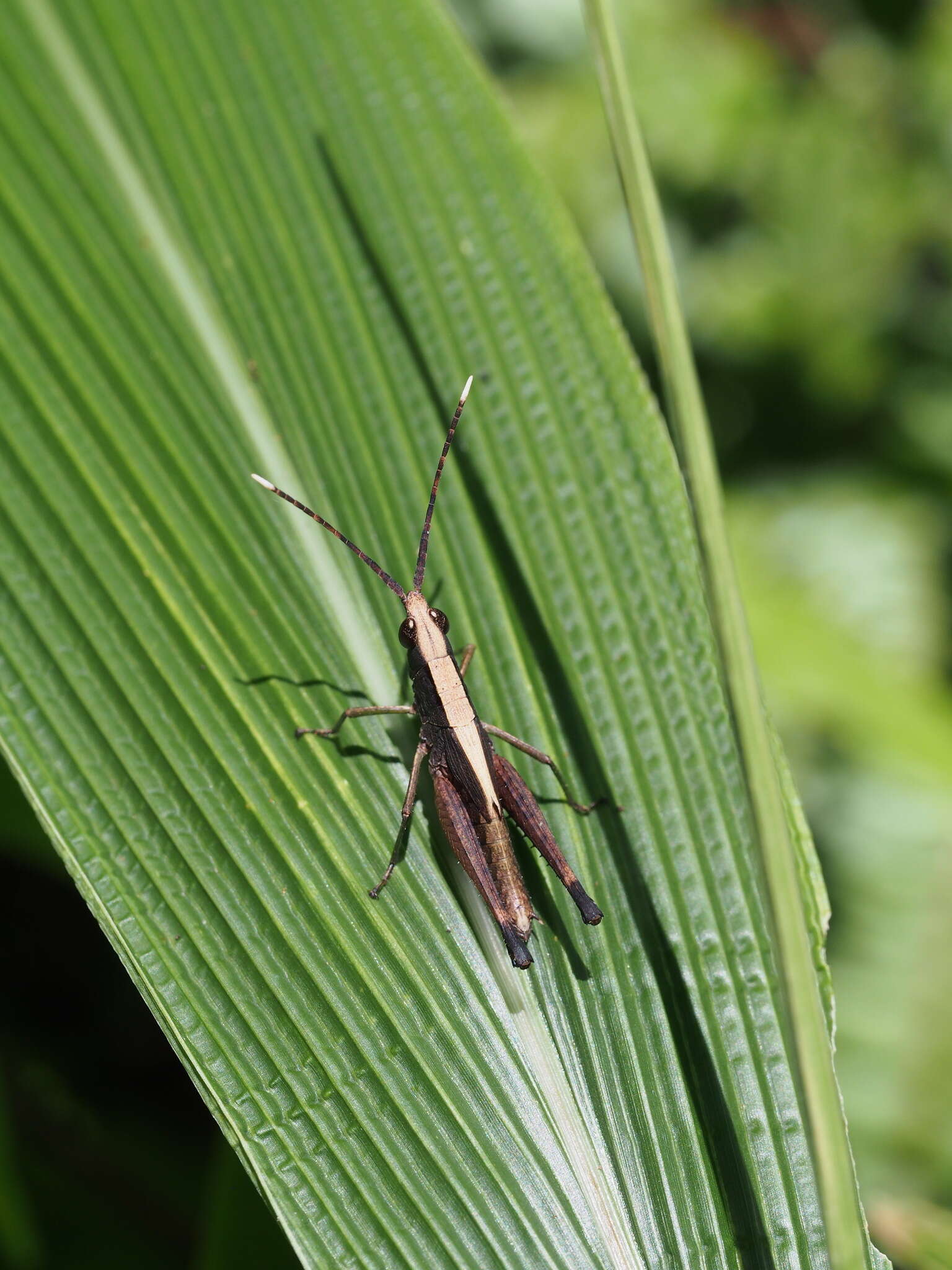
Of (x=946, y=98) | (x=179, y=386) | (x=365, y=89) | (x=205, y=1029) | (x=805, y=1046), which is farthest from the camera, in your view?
(x=946, y=98)

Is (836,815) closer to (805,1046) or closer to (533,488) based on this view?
(533,488)

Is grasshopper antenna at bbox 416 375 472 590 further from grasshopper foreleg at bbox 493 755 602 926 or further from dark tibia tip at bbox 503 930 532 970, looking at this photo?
dark tibia tip at bbox 503 930 532 970

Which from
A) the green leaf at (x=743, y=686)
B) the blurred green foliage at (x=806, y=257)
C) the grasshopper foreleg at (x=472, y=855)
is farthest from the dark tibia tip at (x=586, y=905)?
the blurred green foliage at (x=806, y=257)

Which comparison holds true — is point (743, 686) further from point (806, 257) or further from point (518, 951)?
Answer: point (806, 257)

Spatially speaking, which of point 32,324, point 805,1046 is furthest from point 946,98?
point 805,1046

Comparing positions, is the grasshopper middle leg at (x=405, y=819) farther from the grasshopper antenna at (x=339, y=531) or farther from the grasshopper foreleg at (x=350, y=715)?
the grasshopper antenna at (x=339, y=531)

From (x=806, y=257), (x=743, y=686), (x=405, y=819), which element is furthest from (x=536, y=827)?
(x=806, y=257)
